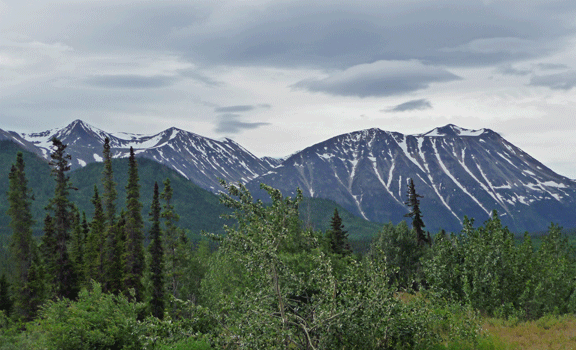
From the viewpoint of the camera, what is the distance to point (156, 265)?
180ft

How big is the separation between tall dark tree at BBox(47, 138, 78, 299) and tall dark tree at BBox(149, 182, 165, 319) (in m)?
8.61

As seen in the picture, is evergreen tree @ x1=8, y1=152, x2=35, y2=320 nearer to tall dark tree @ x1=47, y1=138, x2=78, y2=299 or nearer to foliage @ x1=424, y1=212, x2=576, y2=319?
tall dark tree @ x1=47, y1=138, x2=78, y2=299

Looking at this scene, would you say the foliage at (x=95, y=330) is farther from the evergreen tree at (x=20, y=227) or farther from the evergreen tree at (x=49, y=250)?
the evergreen tree at (x=20, y=227)

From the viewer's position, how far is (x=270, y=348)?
11953 millimetres

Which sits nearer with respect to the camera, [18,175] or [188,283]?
[18,175]

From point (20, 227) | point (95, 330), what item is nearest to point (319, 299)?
point (95, 330)

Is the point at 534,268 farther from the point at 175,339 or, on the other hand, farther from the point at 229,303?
the point at 175,339

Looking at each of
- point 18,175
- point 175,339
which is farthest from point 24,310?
point 175,339

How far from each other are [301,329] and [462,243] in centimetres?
1375

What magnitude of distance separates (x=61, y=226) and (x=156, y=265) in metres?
11.6

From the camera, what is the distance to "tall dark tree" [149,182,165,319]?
54.2m

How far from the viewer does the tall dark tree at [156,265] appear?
5422 centimetres

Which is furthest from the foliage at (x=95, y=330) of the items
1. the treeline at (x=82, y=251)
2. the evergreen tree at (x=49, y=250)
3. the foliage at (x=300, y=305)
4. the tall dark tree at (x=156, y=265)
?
the evergreen tree at (x=49, y=250)

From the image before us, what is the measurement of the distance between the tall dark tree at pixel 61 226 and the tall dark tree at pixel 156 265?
8.61 metres
